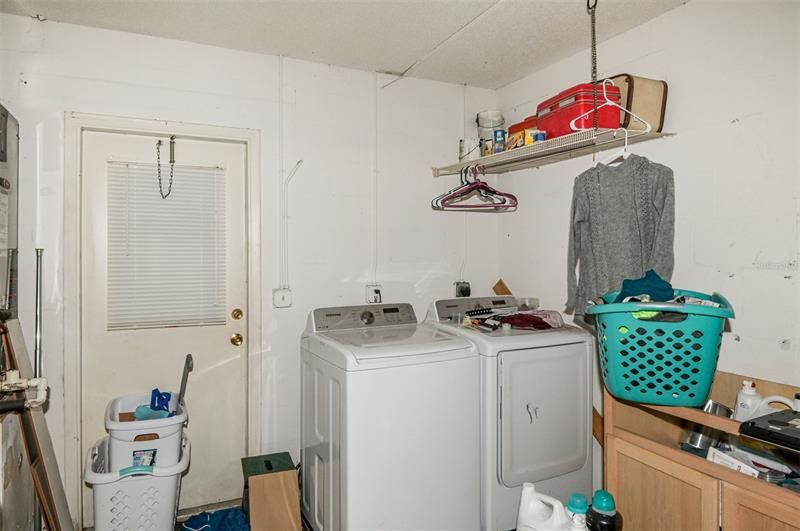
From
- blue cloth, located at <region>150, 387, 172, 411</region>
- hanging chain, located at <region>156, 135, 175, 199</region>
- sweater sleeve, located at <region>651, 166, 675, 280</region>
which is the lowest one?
blue cloth, located at <region>150, 387, 172, 411</region>

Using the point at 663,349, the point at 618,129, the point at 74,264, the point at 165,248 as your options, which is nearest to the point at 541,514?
the point at 663,349

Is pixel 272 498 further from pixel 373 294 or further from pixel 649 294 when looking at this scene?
pixel 649 294

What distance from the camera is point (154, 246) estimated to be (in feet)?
8.50

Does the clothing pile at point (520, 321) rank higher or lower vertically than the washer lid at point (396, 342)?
higher

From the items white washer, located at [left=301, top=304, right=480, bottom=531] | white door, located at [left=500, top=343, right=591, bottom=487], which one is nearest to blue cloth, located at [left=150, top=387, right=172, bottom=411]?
white washer, located at [left=301, top=304, right=480, bottom=531]

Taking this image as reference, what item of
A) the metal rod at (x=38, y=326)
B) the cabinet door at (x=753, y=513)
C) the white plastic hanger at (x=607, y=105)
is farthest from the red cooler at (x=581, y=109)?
the metal rod at (x=38, y=326)

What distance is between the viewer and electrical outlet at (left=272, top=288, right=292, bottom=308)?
275 cm

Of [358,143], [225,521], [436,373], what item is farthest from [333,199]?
[225,521]

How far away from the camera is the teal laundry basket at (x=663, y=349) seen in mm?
1674

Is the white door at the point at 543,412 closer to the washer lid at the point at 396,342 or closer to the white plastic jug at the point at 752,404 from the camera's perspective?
the washer lid at the point at 396,342

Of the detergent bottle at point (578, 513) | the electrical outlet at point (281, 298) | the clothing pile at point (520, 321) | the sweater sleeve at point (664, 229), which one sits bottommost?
the detergent bottle at point (578, 513)

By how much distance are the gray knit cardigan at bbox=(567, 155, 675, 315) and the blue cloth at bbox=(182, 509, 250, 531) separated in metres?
2.04

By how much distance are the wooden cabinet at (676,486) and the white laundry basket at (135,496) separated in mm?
1843

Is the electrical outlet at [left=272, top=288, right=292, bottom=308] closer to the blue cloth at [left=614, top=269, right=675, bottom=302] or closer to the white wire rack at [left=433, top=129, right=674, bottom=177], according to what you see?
the white wire rack at [left=433, top=129, right=674, bottom=177]
